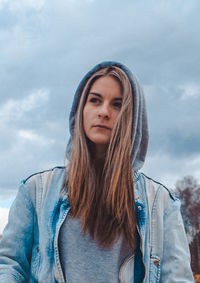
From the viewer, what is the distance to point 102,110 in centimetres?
327

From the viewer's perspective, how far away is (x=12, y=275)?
2.90 m

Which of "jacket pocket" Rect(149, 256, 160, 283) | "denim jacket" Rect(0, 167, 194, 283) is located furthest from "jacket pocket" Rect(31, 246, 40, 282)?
"jacket pocket" Rect(149, 256, 160, 283)

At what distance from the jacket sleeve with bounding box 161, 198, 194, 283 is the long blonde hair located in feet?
1.02

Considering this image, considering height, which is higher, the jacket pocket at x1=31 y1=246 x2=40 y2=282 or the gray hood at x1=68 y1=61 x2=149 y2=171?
the gray hood at x1=68 y1=61 x2=149 y2=171

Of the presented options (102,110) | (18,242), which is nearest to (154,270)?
(18,242)

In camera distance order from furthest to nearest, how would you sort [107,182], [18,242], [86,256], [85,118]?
[85,118]
[107,182]
[18,242]
[86,256]

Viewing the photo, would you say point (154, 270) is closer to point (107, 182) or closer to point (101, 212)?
point (101, 212)

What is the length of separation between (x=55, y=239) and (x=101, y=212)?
0.41m

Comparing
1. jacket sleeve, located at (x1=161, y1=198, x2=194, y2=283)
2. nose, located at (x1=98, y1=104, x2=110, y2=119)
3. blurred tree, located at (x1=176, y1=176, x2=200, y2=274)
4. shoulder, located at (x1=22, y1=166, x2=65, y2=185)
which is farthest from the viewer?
blurred tree, located at (x1=176, y1=176, x2=200, y2=274)

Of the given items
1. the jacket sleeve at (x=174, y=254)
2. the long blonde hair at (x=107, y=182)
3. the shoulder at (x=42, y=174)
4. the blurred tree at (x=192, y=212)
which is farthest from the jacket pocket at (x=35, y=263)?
the blurred tree at (x=192, y=212)

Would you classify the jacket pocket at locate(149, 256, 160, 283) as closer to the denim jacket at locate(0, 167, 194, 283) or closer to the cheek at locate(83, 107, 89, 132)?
the denim jacket at locate(0, 167, 194, 283)

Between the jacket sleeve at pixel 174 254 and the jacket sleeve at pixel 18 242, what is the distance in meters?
1.08

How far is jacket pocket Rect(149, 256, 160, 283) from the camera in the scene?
3.07m

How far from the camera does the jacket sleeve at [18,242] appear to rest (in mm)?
2976
